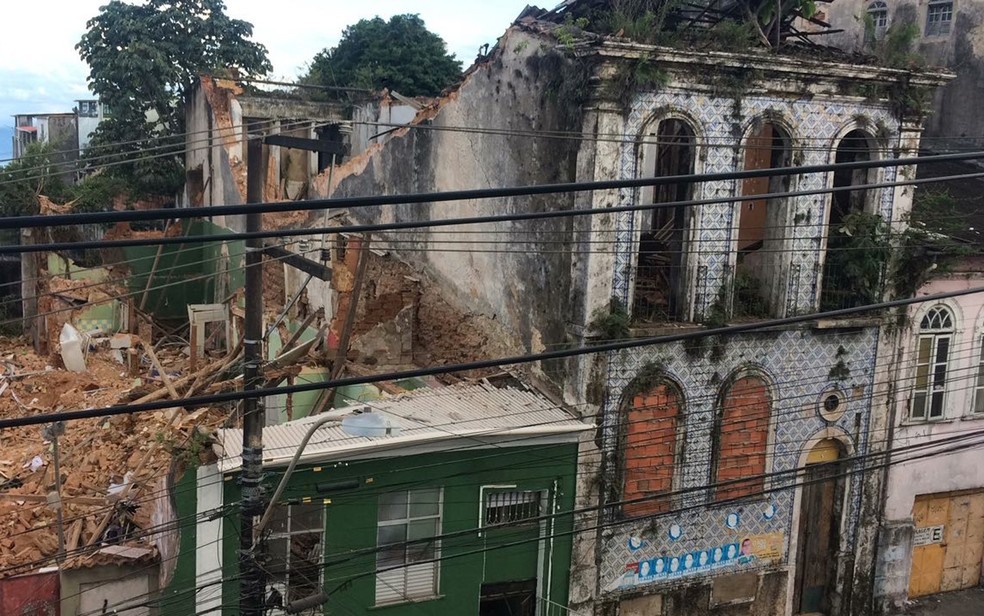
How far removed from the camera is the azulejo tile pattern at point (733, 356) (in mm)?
12492

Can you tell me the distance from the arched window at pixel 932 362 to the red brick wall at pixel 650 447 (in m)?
4.57

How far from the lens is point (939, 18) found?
20.6 meters

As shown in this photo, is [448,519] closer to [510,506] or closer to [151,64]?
[510,506]

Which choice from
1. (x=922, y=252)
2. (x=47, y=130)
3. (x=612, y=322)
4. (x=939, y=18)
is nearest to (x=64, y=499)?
(x=612, y=322)

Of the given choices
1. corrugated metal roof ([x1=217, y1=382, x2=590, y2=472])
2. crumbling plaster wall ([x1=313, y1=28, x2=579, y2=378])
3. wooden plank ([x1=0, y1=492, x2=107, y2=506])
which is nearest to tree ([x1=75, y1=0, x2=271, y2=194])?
crumbling plaster wall ([x1=313, y1=28, x2=579, y2=378])

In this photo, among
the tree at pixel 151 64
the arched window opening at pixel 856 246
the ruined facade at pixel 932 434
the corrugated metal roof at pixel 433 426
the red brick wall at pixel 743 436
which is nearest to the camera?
the corrugated metal roof at pixel 433 426

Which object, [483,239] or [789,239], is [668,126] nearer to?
[789,239]

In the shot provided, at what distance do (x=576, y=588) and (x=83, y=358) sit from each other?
14460 mm

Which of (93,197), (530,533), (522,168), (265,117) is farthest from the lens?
(93,197)

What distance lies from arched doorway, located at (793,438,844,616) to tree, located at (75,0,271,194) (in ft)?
73.0

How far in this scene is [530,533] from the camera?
1228 centimetres

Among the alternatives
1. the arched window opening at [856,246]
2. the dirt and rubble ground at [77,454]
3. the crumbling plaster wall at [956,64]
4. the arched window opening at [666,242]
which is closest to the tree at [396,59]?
the dirt and rubble ground at [77,454]

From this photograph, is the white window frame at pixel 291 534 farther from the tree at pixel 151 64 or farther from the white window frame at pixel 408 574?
the tree at pixel 151 64

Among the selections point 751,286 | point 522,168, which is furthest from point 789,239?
point 522,168
